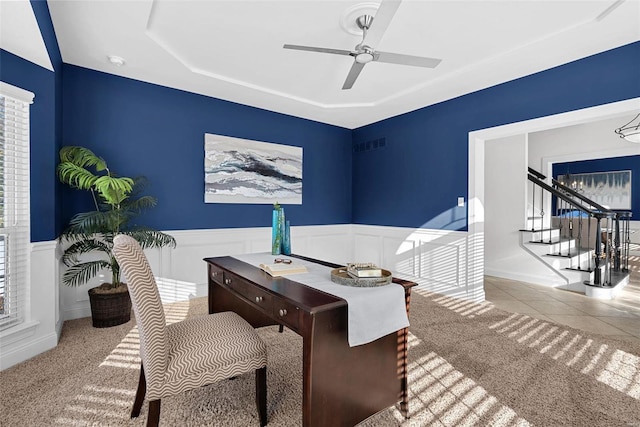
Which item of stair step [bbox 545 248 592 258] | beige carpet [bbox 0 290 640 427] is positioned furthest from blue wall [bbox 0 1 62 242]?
stair step [bbox 545 248 592 258]

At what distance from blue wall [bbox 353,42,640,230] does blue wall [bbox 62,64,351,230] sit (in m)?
1.09

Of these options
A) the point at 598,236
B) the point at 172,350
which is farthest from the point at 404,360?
the point at 598,236

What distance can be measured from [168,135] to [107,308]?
2.02 meters

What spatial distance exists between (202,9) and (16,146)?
5.66ft

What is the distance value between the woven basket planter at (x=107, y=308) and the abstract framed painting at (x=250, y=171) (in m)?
1.54

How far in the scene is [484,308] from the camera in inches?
140

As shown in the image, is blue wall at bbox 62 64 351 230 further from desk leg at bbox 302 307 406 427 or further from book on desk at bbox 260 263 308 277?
desk leg at bbox 302 307 406 427

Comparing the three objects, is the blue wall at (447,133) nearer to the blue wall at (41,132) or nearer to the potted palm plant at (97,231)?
the potted palm plant at (97,231)

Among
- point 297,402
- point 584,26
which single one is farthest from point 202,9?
point 584,26

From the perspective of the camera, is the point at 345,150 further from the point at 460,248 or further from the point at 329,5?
the point at 329,5

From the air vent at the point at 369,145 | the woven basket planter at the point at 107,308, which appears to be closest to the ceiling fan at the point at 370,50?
the air vent at the point at 369,145

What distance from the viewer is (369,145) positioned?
5285 mm

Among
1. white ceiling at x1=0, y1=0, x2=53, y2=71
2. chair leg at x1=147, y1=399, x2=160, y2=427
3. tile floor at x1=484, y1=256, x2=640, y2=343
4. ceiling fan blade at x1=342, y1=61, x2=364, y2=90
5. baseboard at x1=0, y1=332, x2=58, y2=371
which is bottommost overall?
tile floor at x1=484, y1=256, x2=640, y2=343

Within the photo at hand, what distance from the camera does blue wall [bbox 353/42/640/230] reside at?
9.58 feet
